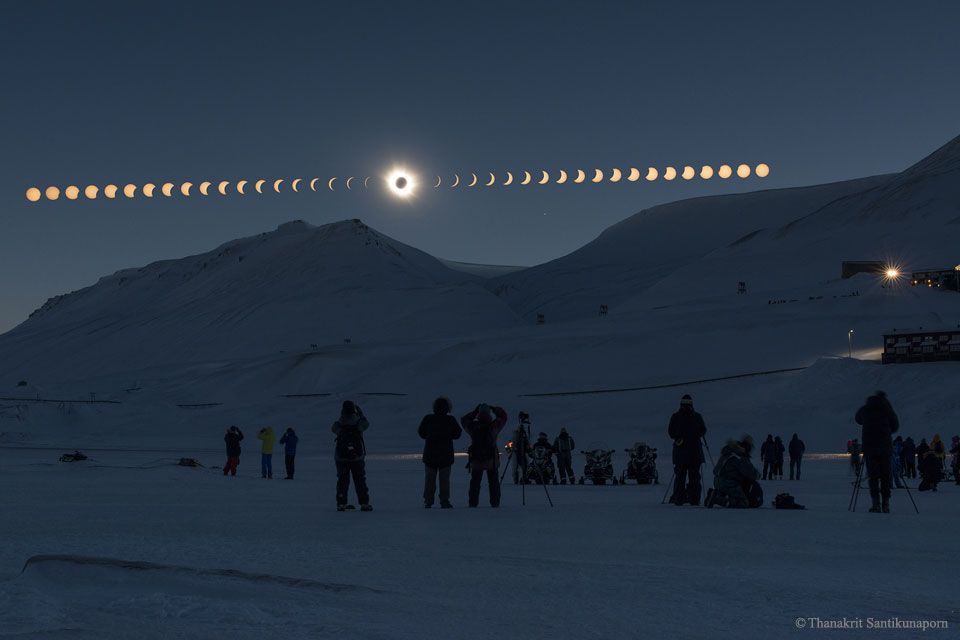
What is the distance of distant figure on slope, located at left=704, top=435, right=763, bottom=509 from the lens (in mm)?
15258

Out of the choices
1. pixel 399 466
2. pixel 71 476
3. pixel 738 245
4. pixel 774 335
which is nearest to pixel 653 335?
pixel 774 335

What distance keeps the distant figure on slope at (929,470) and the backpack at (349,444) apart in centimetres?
1227

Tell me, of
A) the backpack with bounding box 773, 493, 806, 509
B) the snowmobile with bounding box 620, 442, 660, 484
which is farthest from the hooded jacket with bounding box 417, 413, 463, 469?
the snowmobile with bounding box 620, 442, 660, 484

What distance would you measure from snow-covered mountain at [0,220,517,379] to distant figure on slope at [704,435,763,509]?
130891 millimetres

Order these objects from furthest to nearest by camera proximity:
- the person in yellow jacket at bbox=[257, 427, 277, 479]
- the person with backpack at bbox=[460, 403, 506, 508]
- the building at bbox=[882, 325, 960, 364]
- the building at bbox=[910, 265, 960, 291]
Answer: the building at bbox=[910, 265, 960, 291] < the building at bbox=[882, 325, 960, 364] < the person in yellow jacket at bbox=[257, 427, 277, 479] < the person with backpack at bbox=[460, 403, 506, 508]

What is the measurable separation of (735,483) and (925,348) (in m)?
46.4

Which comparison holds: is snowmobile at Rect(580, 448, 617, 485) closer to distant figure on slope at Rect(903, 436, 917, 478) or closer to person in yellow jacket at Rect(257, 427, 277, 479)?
person in yellow jacket at Rect(257, 427, 277, 479)

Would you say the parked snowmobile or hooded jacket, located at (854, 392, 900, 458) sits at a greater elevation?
Result: hooded jacket, located at (854, 392, 900, 458)

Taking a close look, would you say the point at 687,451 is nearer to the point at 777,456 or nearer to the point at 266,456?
the point at 266,456

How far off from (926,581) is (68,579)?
5737 mm

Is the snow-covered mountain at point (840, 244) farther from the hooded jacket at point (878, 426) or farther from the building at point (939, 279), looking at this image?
the hooded jacket at point (878, 426)

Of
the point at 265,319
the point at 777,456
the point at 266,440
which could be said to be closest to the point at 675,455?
the point at 266,440

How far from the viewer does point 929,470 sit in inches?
869

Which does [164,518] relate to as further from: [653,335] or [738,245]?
[738,245]
